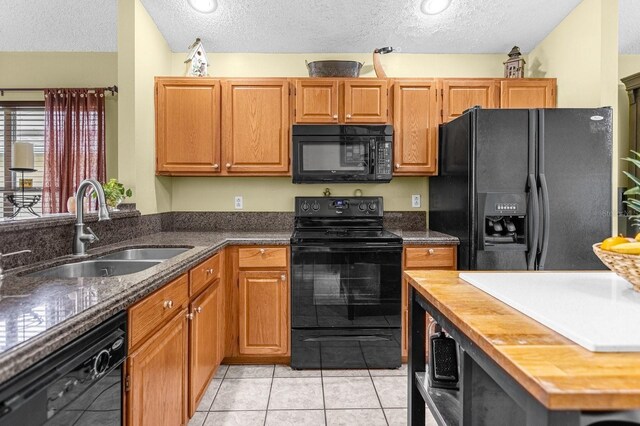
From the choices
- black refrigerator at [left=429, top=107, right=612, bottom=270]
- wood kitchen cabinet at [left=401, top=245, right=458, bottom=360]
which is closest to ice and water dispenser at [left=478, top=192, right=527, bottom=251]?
black refrigerator at [left=429, top=107, right=612, bottom=270]

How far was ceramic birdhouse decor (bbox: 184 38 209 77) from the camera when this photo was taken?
10.1ft

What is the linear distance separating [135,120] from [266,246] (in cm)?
124

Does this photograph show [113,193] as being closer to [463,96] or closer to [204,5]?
[204,5]

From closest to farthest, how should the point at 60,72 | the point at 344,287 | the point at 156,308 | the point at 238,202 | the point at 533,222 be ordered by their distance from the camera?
the point at 156,308 → the point at 533,222 → the point at 344,287 → the point at 238,202 → the point at 60,72

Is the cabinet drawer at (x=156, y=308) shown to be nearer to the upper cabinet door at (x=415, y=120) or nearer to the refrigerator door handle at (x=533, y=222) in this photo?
the upper cabinet door at (x=415, y=120)

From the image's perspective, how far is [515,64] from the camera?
3121 mm

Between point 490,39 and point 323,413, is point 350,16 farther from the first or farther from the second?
point 323,413

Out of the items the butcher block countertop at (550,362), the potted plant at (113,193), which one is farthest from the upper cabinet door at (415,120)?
the butcher block countertop at (550,362)

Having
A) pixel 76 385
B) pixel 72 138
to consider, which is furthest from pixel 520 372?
pixel 72 138

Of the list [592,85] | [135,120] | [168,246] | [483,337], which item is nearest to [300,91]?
[135,120]

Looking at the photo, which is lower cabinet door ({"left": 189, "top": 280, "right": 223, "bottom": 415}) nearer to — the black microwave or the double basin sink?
the double basin sink

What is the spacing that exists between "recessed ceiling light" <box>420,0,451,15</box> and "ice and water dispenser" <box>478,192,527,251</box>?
144cm

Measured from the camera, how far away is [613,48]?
2.66m

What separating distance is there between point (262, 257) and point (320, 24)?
6.02 ft
